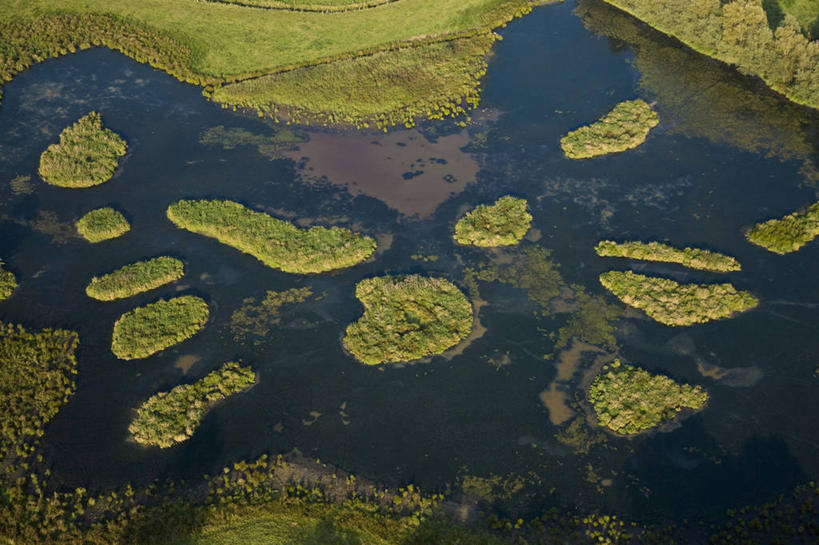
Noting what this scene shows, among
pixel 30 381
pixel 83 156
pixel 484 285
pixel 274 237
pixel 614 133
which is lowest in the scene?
pixel 30 381

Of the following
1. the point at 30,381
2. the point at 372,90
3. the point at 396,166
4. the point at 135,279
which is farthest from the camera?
the point at 372,90

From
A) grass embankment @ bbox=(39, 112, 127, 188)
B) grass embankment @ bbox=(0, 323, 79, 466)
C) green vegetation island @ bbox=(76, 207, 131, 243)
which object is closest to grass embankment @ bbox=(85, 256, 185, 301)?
grass embankment @ bbox=(0, 323, 79, 466)

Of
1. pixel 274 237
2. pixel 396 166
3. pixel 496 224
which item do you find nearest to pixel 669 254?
pixel 496 224

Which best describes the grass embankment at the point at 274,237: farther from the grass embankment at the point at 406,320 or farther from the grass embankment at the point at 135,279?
the grass embankment at the point at 135,279

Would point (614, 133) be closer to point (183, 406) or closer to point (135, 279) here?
point (135, 279)

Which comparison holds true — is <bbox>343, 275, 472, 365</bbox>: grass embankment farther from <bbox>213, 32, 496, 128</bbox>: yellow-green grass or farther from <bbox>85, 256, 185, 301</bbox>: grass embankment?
<bbox>213, 32, 496, 128</bbox>: yellow-green grass

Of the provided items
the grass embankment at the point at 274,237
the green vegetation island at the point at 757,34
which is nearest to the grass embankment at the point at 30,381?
the grass embankment at the point at 274,237
